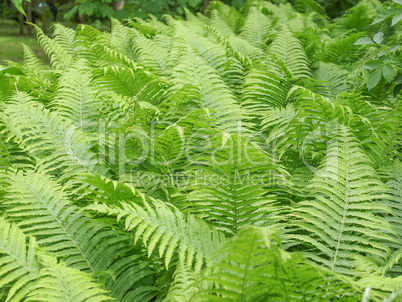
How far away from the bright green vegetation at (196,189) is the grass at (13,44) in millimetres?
5653

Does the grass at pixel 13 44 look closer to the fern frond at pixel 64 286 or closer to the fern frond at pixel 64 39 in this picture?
the fern frond at pixel 64 39

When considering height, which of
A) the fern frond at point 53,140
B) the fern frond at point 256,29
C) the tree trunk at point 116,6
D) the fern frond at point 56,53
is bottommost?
the fern frond at point 53,140

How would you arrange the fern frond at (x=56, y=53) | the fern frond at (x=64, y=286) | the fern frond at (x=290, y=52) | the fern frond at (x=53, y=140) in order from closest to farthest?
the fern frond at (x=64, y=286) < the fern frond at (x=53, y=140) < the fern frond at (x=290, y=52) < the fern frond at (x=56, y=53)

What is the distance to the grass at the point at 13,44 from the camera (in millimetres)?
8727

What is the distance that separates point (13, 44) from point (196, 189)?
35.4 feet

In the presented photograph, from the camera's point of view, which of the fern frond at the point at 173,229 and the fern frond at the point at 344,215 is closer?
the fern frond at the point at 173,229

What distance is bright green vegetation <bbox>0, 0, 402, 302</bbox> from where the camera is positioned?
1.28 metres

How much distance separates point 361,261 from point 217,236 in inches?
23.1

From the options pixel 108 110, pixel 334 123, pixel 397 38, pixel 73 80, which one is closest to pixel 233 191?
pixel 334 123

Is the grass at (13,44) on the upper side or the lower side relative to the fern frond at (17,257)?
lower

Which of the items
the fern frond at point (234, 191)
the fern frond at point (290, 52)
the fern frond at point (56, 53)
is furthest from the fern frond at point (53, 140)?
the fern frond at point (290, 52)

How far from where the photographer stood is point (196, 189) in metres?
1.64

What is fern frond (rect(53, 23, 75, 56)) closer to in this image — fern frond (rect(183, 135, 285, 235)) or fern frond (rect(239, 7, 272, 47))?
fern frond (rect(239, 7, 272, 47))

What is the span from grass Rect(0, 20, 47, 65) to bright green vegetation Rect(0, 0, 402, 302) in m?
5.65
